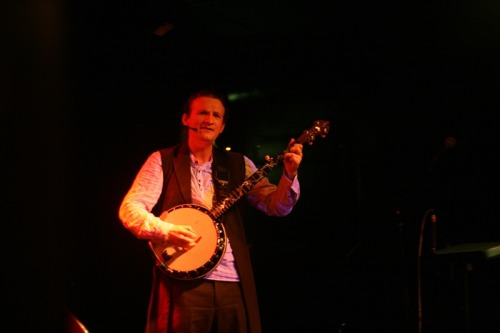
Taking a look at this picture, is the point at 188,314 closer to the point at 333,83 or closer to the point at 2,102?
the point at 2,102

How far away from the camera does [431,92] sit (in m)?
4.51

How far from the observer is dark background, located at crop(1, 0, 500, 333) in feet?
13.0

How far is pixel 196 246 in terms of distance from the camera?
2.79m

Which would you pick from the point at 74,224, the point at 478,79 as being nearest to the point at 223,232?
the point at 74,224

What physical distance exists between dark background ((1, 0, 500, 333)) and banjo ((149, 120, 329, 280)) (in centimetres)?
95

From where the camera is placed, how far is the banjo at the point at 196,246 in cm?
273

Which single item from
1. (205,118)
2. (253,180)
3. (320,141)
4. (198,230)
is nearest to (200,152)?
(205,118)

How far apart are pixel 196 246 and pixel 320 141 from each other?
2312 millimetres

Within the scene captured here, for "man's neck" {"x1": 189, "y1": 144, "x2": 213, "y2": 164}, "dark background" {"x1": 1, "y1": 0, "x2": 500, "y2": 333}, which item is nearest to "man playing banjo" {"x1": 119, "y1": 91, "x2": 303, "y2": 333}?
"man's neck" {"x1": 189, "y1": 144, "x2": 213, "y2": 164}

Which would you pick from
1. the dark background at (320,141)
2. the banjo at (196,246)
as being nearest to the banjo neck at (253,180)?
the banjo at (196,246)

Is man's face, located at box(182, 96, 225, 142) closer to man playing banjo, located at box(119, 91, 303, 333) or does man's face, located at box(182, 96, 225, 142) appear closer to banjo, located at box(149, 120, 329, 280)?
man playing banjo, located at box(119, 91, 303, 333)

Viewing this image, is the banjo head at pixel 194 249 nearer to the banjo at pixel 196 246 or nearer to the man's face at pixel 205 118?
the banjo at pixel 196 246

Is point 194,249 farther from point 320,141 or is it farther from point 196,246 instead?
point 320,141

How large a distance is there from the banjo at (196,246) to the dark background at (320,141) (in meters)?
0.95
